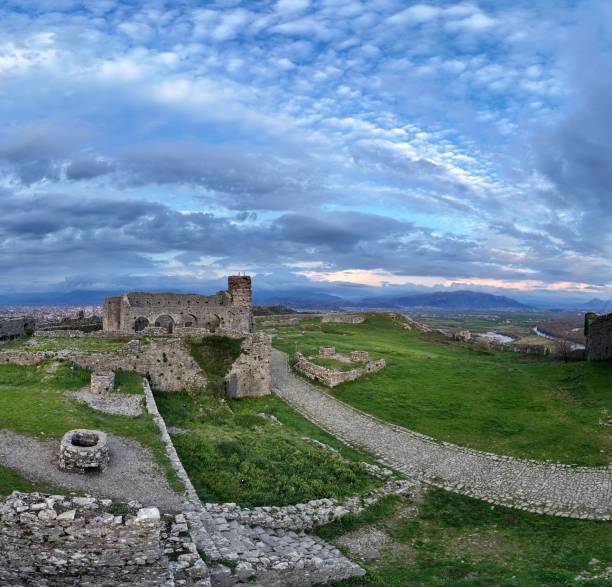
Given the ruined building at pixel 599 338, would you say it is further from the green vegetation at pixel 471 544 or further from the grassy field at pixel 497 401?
the green vegetation at pixel 471 544

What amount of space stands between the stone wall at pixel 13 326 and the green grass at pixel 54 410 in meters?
13.1

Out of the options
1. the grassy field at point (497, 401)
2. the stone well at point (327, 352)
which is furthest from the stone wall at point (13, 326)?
the stone well at point (327, 352)

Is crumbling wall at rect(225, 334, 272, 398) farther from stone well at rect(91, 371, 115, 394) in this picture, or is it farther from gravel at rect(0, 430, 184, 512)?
gravel at rect(0, 430, 184, 512)

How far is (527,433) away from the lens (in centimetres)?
2784

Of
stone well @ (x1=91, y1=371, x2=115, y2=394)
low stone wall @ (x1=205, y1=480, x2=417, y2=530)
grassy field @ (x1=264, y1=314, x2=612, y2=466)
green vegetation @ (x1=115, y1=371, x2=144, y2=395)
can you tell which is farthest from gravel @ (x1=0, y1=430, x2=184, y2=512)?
grassy field @ (x1=264, y1=314, x2=612, y2=466)

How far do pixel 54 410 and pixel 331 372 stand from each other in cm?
2116

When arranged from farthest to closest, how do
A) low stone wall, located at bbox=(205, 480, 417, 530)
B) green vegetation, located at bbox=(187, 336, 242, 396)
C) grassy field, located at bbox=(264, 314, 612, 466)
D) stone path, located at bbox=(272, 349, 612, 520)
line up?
green vegetation, located at bbox=(187, 336, 242, 396)
grassy field, located at bbox=(264, 314, 612, 466)
stone path, located at bbox=(272, 349, 612, 520)
low stone wall, located at bbox=(205, 480, 417, 530)

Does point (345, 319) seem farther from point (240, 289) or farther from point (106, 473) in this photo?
point (106, 473)

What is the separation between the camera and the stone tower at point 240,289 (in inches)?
1923

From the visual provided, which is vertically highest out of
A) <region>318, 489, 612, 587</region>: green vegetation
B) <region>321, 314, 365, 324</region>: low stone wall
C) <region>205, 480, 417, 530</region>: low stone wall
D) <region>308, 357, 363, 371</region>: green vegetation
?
<region>321, 314, 365, 324</region>: low stone wall

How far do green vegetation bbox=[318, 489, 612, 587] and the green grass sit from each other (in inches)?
282

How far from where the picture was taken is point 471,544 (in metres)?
16.9

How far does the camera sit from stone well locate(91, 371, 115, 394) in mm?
22719

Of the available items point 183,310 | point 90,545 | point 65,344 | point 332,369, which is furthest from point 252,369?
point 90,545
